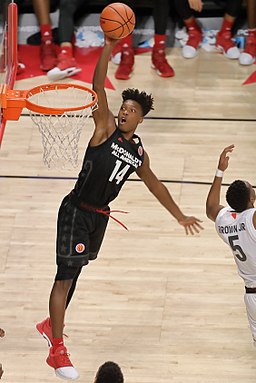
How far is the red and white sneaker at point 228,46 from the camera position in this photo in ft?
32.3

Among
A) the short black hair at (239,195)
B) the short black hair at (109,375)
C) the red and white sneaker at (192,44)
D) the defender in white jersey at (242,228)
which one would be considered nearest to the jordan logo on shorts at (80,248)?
the defender in white jersey at (242,228)

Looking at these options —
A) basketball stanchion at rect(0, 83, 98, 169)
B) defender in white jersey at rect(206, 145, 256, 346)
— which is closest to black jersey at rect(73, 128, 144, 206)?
basketball stanchion at rect(0, 83, 98, 169)

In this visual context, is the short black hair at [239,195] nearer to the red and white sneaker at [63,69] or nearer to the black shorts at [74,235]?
the black shorts at [74,235]

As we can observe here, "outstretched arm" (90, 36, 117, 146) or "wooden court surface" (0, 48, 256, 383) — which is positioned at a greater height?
"outstretched arm" (90, 36, 117, 146)

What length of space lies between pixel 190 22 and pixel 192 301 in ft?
11.5

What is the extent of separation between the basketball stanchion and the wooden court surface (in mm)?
774

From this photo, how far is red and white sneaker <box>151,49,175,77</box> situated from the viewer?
959 centimetres

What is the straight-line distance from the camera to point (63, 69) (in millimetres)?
9523

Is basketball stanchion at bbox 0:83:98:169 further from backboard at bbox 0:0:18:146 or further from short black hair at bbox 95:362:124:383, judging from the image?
short black hair at bbox 95:362:124:383

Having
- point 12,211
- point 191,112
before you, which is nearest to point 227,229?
point 12,211

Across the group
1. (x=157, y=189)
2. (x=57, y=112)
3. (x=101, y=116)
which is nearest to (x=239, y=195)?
(x=157, y=189)

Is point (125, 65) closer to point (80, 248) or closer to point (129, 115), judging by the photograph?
point (129, 115)

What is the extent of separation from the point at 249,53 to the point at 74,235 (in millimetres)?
3862

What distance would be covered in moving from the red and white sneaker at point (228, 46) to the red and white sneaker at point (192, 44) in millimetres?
206
